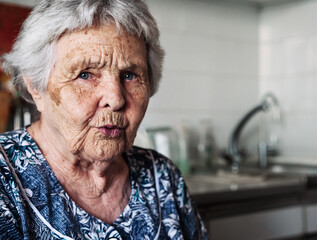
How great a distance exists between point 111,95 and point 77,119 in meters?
0.08

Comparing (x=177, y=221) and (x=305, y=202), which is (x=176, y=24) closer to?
(x=305, y=202)

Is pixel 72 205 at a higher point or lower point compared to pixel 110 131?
lower

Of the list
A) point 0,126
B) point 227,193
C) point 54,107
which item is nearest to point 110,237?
point 54,107

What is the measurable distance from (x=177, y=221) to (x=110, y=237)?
0.67ft

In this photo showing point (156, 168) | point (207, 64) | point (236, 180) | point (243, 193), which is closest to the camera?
point (156, 168)

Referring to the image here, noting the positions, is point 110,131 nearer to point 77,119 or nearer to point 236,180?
point 77,119

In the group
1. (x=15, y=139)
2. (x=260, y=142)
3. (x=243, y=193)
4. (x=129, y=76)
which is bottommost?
(x=243, y=193)

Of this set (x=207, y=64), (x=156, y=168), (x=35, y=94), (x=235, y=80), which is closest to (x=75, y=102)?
(x=35, y=94)

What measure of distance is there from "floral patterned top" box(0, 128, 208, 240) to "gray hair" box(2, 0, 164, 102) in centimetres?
16

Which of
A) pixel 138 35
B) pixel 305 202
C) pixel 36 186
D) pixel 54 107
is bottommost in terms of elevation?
pixel 305 202

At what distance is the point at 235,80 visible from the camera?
2730 mm

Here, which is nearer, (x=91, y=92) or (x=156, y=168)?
(x=91, y=92)

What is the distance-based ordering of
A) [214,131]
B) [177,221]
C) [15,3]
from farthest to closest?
1. [214,131]
2. [15,3]
3. [177,221]

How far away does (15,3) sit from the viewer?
6.43 ft
